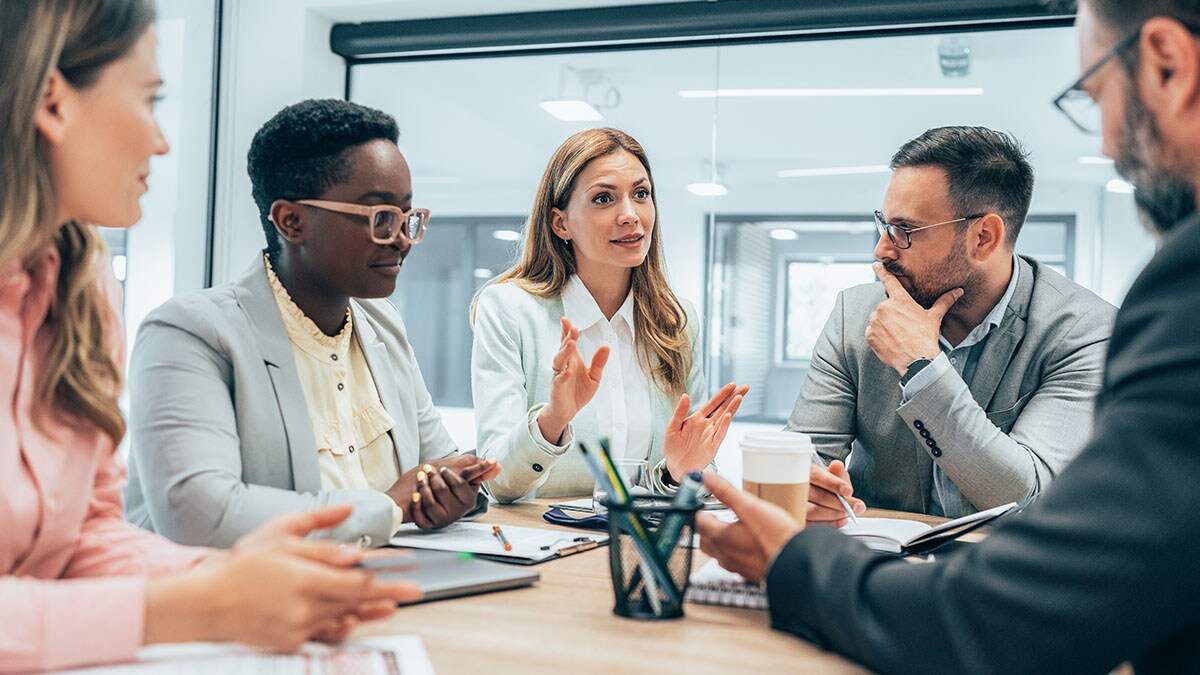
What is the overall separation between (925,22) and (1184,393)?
3.01 metres

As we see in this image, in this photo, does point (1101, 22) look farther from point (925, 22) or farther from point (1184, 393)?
point (925, 22)

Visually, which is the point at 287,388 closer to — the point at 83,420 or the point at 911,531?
the point at 83,420

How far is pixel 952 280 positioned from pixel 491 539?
138 centimetres

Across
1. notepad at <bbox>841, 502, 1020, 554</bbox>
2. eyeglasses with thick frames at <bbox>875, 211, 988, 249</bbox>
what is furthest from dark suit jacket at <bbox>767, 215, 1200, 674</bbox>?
eyeglasses with thick frames at <bbox>875, 211, 988, 249</bbox>

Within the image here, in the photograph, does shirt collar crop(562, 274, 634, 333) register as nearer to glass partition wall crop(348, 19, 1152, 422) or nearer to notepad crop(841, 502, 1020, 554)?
notepad crop(841, 502, 1020, 554)

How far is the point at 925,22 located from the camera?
3469 millimetres

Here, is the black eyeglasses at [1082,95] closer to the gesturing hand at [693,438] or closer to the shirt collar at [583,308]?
the gesturing hand at [693,438]

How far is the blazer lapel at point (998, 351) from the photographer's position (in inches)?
87.5

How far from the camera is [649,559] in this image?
1118 mm

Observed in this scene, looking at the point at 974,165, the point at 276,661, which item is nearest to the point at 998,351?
the point at 974,165

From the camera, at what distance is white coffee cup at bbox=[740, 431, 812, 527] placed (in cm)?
134

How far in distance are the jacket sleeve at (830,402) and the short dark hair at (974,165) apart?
0.42 meters

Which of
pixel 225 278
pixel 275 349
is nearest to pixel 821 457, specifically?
pixel 275 349

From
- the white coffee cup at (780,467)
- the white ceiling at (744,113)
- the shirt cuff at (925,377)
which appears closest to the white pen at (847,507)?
the white coffee cup at (780,467)
